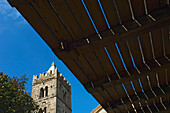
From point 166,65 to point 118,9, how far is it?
1.58 metres

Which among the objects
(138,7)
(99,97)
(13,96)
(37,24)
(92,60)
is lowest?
(99,97)

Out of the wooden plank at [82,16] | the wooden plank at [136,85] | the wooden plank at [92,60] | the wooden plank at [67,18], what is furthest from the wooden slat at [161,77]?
the wooden plank at [67,18]

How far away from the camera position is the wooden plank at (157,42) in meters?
2.88

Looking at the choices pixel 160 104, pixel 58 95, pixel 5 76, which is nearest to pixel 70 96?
pixel 58 95

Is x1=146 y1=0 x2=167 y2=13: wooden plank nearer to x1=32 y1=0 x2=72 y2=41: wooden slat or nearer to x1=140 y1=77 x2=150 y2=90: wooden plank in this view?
x1=32 y1=0 x2=72 y2=41: wooden slat

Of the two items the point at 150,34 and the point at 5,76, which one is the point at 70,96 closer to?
the point at 5,76

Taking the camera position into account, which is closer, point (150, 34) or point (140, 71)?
point (150, 34)

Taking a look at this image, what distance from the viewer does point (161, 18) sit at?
2.56 m

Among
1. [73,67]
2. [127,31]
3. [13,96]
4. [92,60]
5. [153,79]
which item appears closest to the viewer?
[127,31]

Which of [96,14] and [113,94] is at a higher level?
[96,14]

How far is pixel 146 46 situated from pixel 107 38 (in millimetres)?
767

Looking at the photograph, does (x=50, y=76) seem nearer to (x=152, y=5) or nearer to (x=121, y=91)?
(x=121, y=91)

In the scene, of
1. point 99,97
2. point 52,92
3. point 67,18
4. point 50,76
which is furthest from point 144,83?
point 50,76

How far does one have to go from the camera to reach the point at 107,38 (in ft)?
9.21
